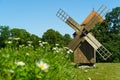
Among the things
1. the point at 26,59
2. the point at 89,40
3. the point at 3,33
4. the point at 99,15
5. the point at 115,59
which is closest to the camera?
the point at 26,59

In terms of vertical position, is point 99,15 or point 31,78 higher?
point 99,15

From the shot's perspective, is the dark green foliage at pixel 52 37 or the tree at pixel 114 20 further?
the dark green foliage at pixel 52 37

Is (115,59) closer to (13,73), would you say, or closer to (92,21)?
(92,21)

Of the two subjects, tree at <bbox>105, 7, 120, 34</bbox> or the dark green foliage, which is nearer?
tree at <bbox>105, 7, 120, 34</bbox>

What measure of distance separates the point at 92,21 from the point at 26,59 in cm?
2052

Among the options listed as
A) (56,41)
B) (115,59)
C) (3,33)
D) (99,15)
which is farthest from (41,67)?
(3,33)

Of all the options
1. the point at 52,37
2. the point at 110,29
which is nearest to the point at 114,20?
the point at 110,29

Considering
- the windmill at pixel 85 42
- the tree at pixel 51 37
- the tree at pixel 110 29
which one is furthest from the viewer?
the tree at pixel 51 37

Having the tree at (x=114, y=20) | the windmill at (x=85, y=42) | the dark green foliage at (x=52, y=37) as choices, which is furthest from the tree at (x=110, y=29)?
the windmill at (x=85, y=42)

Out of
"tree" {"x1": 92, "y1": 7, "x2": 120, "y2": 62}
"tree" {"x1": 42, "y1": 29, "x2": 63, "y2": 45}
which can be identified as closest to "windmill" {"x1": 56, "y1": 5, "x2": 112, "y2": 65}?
"tree" {"x1": 92, "y1": 7, "x2": 120, "y2": 62}

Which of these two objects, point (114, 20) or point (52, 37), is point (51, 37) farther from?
point (114, 20)

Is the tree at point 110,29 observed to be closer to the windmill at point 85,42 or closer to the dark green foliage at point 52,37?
the dark green foliage at point 52,37

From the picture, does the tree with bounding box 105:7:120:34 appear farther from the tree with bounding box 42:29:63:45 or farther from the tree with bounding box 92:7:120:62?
the tree with bounding box 42:29:63:45

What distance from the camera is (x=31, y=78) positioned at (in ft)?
15.2
